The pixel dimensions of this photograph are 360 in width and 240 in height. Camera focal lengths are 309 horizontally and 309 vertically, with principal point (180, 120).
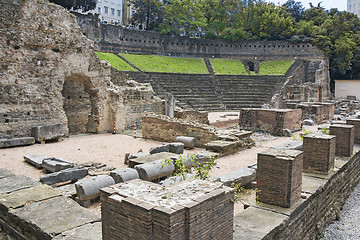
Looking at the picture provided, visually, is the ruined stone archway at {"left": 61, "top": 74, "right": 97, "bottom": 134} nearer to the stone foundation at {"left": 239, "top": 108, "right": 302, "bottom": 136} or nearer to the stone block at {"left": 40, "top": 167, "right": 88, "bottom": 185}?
the stone foundation at {"left": 239, "top": 108, "right": 302, "bottom": 136}

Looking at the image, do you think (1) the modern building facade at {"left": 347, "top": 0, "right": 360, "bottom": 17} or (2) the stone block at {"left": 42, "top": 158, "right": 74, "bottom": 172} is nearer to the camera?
Result: (2) the stone block at {"left": 42, "top": 158, "right": 74, "bottom": 172}

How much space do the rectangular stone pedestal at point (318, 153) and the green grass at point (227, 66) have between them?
29.4 m

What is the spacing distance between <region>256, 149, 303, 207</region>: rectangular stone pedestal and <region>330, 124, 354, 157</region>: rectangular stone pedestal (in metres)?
4.61

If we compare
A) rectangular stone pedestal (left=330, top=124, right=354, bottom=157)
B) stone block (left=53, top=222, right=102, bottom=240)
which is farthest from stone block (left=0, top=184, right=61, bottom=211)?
rectangular stone pedestal (left=330, top=124, right=354, bottom=157)

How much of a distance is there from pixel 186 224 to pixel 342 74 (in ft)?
146

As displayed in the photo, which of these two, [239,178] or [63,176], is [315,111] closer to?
[239,178]

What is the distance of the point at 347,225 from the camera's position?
8.09 m

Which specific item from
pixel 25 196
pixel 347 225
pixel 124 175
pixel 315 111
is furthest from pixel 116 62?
pixel 347 225

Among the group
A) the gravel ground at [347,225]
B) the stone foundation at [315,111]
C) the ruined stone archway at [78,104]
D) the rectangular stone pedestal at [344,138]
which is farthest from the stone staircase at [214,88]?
the gravel ground at [347,225]

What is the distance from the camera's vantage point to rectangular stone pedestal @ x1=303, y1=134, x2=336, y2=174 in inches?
316

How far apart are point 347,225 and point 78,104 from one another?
14005 mm

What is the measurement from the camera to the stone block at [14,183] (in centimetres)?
612

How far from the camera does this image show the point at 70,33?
1528 centimetres

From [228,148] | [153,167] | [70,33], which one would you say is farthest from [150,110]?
[153,167]
